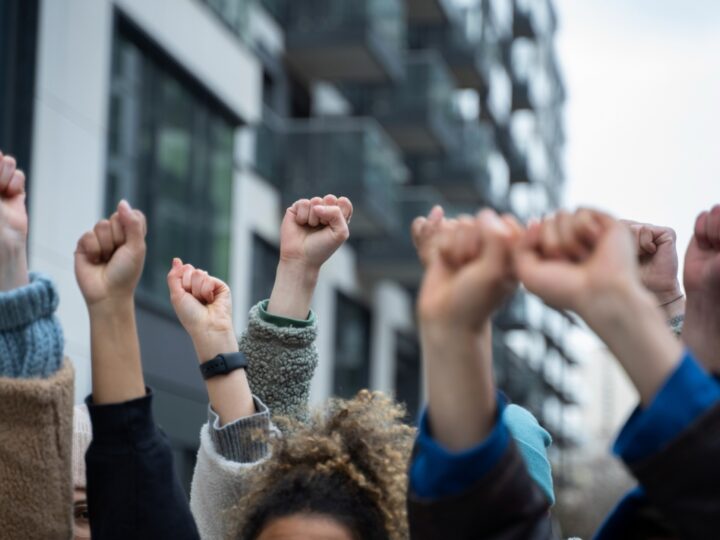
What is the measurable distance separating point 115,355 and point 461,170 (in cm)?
3157

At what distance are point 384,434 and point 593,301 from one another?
3.78 ft

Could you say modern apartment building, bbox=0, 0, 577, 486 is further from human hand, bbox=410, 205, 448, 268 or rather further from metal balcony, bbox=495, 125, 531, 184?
metal balcony, bbox=495, 125, 531, 184

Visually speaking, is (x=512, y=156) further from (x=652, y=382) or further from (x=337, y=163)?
(x=652, y=382)

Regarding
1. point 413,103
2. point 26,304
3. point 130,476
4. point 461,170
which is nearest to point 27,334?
point 26,304

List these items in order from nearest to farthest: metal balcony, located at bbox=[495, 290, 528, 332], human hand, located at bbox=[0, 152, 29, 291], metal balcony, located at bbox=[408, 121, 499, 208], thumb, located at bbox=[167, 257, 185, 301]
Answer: human hand, located at bbox=[0, 152, 29, 291]
thumb, located at bbox=[167, 257, 185, 301]
metal balcony, located at bbox=[408, 121, 499, 208]
metal balcony, located at bbox=[495, 290, 528, 332]

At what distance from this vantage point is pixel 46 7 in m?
13.3

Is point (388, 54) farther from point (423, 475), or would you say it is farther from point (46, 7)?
point (423, 475)

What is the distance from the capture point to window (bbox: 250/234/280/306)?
19969mm

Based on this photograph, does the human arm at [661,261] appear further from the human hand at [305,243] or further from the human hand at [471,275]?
the human hand at [471,275]

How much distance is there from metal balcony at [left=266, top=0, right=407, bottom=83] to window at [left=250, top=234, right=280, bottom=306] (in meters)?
3.38

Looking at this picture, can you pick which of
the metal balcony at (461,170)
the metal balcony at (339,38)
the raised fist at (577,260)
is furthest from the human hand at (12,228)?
the metal balcony at (461,170)

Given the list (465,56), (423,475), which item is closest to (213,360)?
(423,475)

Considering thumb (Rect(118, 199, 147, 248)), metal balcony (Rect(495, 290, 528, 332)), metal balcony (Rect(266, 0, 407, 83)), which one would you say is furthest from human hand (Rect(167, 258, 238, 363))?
metal balcony (Rect(495, 290, 528, 332))

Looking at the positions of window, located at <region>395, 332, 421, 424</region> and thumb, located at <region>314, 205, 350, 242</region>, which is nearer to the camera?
thumb, located at <region>314, 205, 350, 242</region>
